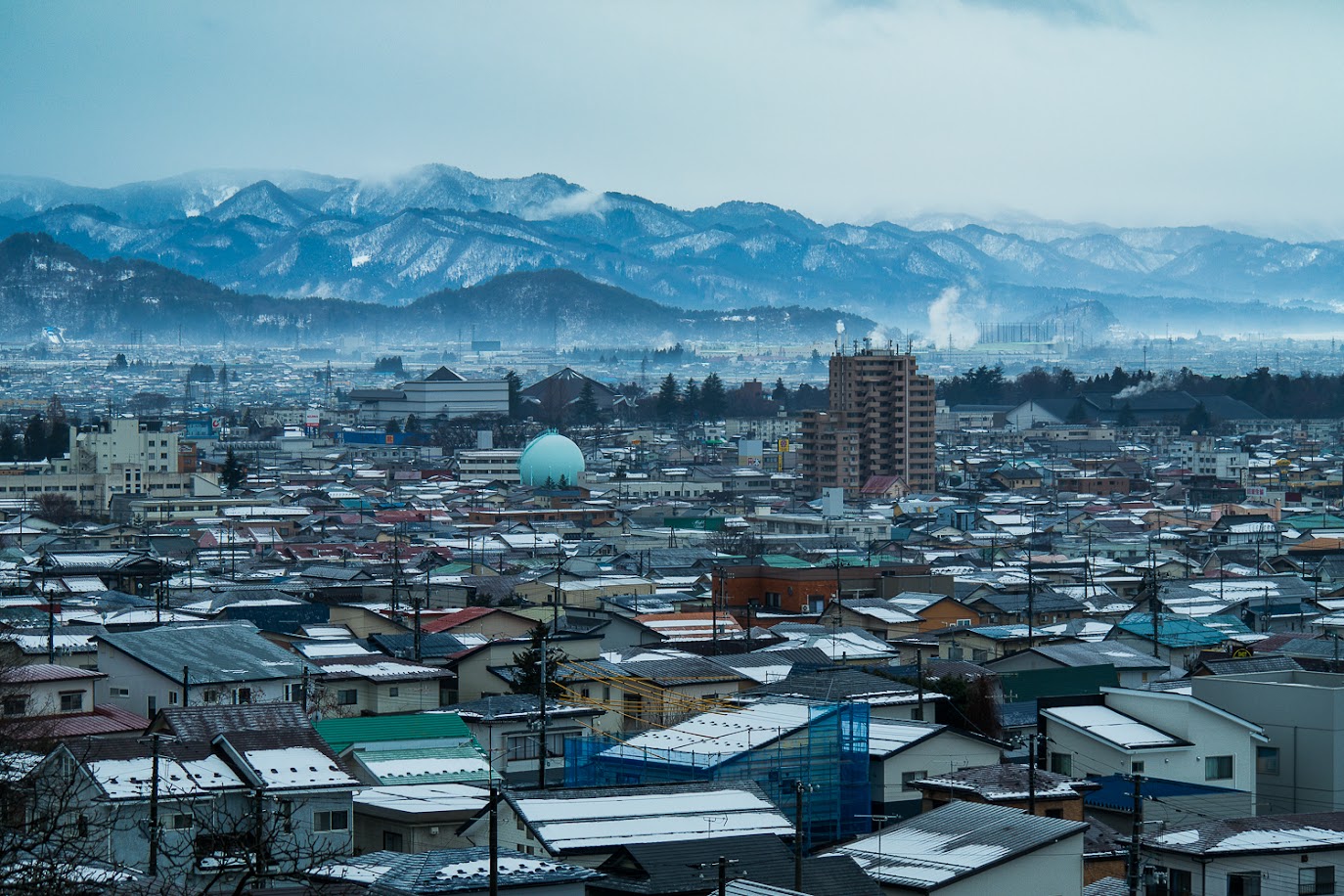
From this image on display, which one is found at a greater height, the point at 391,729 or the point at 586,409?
the point at 586,409

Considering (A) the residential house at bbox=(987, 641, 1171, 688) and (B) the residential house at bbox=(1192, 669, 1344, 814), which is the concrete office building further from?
(B) the residential house at bbox=(1192, 669, 1344, 814)

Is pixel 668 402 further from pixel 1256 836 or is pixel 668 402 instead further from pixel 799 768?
pixel 1256 836

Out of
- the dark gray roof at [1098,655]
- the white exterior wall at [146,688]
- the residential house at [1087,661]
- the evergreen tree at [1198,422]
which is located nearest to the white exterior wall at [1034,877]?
the white exterior wall at [146,688]

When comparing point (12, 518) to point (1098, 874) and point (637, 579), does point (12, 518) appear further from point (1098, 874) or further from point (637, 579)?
point (1098, 874)

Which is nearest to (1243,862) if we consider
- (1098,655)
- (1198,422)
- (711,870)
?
(711,870)

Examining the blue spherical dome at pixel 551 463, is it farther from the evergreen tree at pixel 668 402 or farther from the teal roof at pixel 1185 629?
the teal roof at pixel 1185 629

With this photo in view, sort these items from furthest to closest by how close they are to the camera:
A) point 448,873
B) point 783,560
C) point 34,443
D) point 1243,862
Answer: point 34,443, point 783,560, point 1243,862, point 448,873

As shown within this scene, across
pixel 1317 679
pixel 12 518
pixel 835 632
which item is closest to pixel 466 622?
pixel 835 632

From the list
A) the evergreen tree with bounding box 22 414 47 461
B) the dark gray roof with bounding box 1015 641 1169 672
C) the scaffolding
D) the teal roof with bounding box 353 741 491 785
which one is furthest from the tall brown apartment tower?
the scaffolding
